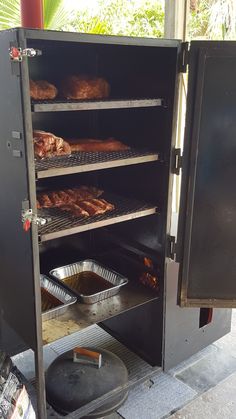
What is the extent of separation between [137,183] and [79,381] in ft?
3.43

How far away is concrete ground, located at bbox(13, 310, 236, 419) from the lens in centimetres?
193

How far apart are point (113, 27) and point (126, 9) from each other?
27 cm

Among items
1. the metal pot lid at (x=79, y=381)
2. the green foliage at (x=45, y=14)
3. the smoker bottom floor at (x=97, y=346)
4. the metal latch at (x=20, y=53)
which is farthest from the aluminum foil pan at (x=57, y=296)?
the green foliage at (x=45, y=14)

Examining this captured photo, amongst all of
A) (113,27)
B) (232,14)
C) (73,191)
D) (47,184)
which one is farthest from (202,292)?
(113,27)

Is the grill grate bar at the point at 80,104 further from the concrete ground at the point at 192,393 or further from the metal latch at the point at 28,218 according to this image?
the concrete ground at the point at 192,393

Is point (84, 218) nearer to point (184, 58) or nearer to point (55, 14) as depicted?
point (184, 58)

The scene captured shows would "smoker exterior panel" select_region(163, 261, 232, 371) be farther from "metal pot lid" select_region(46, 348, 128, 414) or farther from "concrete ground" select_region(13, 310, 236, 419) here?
"metal pot lid" select_region(46, 348, 128, 414)

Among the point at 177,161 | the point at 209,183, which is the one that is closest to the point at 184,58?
the point at 177,161

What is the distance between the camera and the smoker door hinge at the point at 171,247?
188 cm

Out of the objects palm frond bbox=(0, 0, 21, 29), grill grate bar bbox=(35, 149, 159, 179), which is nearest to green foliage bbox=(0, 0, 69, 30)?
palm frond bbox=(0, 0, 21, 29)

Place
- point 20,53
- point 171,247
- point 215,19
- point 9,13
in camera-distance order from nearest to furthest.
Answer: point 20,53
point 171,247
point 9,13
point 215,19

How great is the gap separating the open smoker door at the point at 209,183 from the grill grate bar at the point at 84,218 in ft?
0.75

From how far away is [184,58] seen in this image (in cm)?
163

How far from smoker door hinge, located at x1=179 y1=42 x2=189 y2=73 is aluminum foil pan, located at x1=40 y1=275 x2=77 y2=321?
117 centimetres
